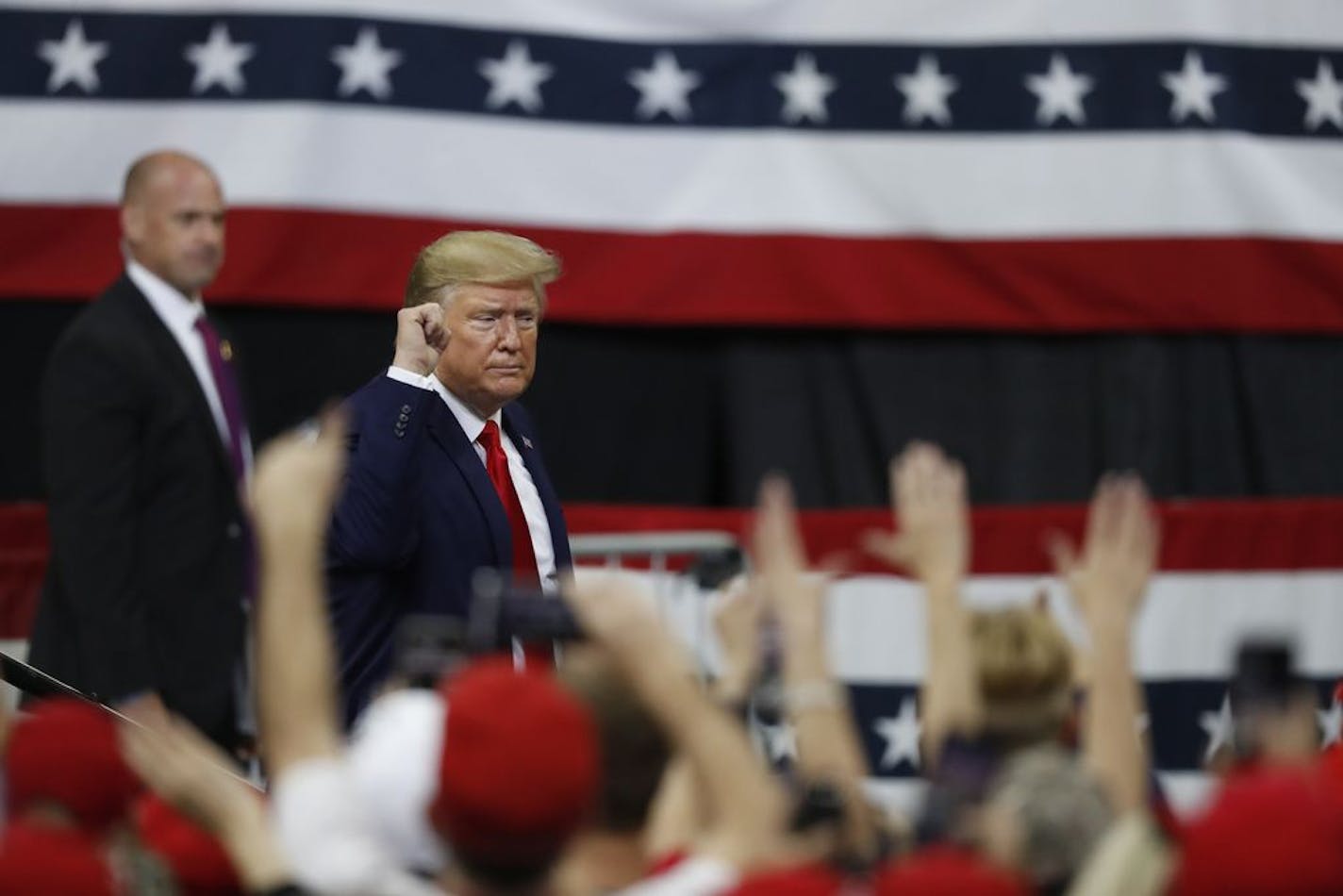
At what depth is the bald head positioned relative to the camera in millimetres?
5852

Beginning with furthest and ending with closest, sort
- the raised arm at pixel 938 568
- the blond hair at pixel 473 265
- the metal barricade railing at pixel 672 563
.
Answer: the metal barricade railing at pixel 672 563, the blond hair at pixel 473 265, the raised arm at pixel 938 568

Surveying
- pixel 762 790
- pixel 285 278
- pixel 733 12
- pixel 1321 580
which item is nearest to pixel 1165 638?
pixel 1321 580

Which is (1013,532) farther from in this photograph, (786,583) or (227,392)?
(786,583)

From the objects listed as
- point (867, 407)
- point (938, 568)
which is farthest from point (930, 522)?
point (867, 407)

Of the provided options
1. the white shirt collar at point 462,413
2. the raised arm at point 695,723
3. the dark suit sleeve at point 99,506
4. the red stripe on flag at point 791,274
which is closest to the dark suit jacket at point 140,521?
the dark suit sleeve at point 99,506

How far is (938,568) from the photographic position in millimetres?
3092

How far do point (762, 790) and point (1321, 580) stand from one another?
4.80 m

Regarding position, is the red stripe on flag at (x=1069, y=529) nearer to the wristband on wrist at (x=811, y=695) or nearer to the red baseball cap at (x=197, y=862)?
the wristband on wrist at (x=811, y=695)

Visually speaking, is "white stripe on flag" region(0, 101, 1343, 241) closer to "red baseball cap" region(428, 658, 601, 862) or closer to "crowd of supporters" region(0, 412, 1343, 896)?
"crowd of supporters" region(0, 412, 1343, 896)

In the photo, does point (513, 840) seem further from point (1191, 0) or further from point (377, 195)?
point (1191, 0)

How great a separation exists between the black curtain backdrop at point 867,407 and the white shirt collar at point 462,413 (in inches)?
87.9

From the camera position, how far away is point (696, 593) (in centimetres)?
623

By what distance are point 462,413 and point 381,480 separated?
337 mm

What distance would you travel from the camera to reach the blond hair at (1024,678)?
111 inches
